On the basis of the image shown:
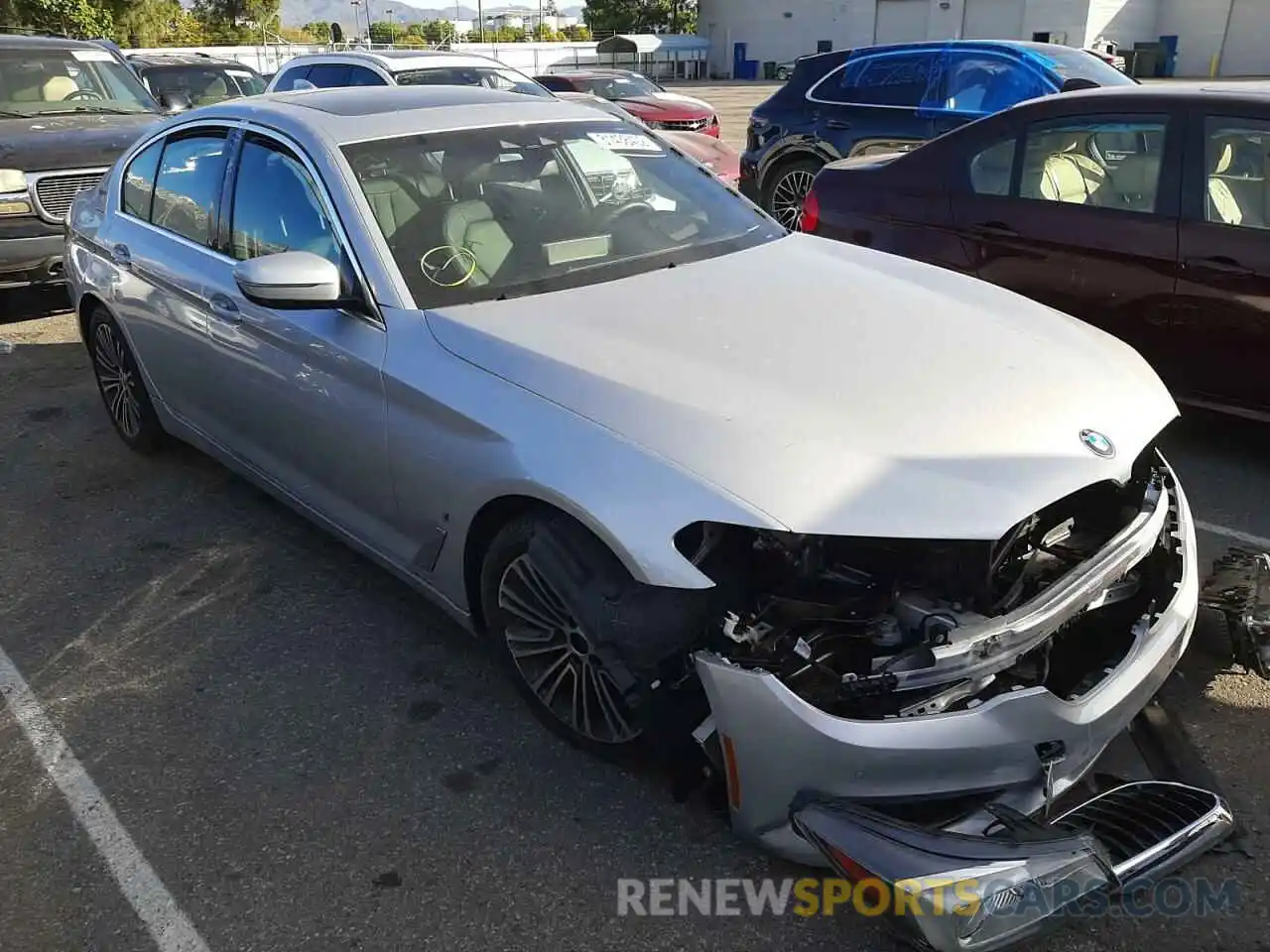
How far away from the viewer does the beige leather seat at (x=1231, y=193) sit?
14.6 feet

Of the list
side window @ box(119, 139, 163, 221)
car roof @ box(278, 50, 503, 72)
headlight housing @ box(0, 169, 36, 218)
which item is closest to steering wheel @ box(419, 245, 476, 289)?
side window @ box(119, 139, 163, 221)

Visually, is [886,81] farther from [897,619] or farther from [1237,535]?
[897,619]

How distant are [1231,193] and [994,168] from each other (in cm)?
111

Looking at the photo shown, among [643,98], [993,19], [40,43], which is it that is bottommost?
[643,98]

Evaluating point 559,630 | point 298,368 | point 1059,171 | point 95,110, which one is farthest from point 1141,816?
point 95,110

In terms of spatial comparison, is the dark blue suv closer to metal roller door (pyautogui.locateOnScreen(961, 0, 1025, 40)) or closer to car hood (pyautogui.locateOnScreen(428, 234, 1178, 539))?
car hood (pyautogui.locateOnScreen(428, 234, 1178, 539))

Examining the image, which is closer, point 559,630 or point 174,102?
point 559,630

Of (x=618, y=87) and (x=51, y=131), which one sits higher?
(x=51, y=131)

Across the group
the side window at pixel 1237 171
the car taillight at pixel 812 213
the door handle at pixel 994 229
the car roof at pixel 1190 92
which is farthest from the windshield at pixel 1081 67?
the side window at pixel 1237 171

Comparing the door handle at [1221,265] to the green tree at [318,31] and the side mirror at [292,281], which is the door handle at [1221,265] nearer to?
the side mirror at [292,281]

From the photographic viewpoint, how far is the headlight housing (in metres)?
7.40

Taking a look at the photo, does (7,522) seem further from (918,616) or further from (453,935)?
(918,616)

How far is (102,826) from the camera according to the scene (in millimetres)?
2836

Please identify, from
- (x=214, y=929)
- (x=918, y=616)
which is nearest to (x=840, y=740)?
(x=918, y=616)
